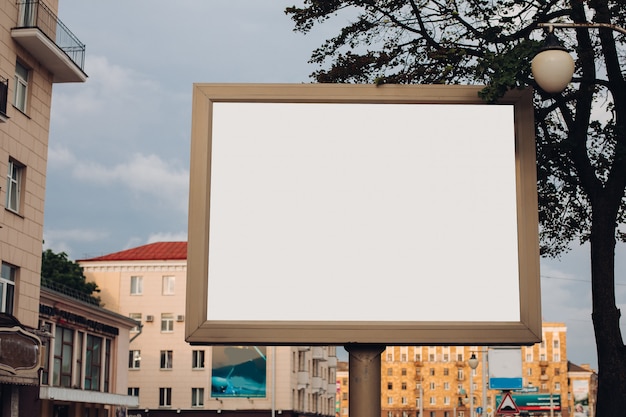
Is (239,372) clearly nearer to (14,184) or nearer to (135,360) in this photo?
(135,360)

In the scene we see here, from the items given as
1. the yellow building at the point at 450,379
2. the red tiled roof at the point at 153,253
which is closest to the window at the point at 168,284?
the red tiled roof at the point at 153,253

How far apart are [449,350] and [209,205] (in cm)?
16251

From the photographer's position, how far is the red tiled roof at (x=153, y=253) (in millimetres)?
82875

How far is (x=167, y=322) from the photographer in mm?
80688

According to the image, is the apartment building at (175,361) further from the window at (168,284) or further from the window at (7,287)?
the window at (7,287)

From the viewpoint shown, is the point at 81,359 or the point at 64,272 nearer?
the point at 81,359

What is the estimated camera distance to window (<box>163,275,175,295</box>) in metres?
81.2

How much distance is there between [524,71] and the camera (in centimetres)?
919

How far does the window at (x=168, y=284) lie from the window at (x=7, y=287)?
47.6 meters

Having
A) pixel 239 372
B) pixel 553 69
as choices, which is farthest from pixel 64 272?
pixel 553 69

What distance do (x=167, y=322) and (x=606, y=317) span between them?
224 feet

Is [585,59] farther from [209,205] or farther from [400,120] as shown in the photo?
[209,205]

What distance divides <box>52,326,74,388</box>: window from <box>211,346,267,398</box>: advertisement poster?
106 feet

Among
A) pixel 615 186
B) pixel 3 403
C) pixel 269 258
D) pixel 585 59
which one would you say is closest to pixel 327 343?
→ pixel 269 258
